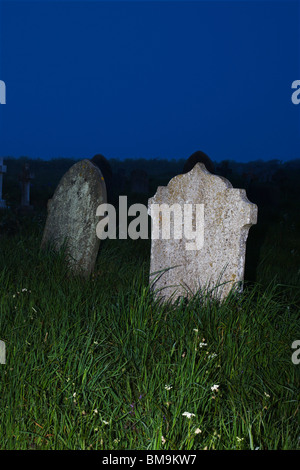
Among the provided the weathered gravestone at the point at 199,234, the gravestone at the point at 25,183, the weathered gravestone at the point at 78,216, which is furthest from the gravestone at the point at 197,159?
the gravestone at the point at 25,183

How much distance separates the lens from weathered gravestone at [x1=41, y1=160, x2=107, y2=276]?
5883 millimetres

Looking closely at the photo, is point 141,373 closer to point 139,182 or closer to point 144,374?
point 144,374

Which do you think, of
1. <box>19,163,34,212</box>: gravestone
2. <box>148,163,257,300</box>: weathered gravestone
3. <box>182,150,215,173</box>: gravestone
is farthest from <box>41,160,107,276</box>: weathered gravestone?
<box>19,163,34,212</box>: gravestone

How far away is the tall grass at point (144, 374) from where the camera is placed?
9.04ft

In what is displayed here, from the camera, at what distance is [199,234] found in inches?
189

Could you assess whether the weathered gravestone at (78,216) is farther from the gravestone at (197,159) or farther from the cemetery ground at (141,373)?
the gravestone at (197,159)

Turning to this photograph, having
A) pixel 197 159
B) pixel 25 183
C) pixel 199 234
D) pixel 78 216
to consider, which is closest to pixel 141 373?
pixel 199 234

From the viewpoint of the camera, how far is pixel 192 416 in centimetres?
284

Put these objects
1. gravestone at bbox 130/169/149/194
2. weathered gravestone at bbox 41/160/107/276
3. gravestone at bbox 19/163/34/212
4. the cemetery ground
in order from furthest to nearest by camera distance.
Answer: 1. gravestone at bbox 130/169/149/194
2. gravestone at bbox 19/163/34/212
3. weathered gravestone at bbox 41/160/107/276
4. the cemetery ground

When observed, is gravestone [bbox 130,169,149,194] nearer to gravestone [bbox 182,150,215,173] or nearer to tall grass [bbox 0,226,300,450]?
gravestone [bbox 182,150,215,173]

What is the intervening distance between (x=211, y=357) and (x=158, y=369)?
38 cm

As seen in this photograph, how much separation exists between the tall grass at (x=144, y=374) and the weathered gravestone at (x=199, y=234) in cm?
28
